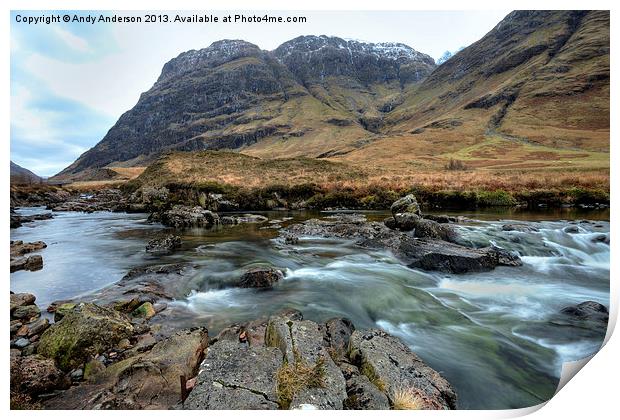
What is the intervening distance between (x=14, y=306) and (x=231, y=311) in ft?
12.3

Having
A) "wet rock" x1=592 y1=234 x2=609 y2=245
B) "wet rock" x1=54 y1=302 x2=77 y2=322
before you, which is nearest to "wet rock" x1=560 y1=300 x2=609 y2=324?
"wet rock" x1=592 y1=234 x2=609 y2=245

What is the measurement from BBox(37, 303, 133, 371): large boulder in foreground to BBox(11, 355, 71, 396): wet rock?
9.0 inches

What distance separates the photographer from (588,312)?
21.5 feet

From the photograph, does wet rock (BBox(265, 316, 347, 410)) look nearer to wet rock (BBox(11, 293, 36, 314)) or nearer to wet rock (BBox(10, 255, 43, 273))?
wet rock (BBox(11, 293, 36, 314))

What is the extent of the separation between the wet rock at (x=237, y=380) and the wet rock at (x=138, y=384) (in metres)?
0.43

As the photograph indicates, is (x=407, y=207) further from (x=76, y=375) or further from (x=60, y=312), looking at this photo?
(x=76, y=375)

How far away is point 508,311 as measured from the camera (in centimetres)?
711

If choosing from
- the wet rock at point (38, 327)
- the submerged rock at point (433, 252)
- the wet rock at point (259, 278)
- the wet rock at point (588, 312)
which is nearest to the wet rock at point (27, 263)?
the wet rock at point (38, 327)

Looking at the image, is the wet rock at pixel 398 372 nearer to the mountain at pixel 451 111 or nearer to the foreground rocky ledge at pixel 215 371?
the foreground rocky ledge at pixel 215 371

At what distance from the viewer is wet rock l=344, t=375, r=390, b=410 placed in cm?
361

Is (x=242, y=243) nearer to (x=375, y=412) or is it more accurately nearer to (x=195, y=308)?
(x=195, y=308)

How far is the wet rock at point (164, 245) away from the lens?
11.7 meters

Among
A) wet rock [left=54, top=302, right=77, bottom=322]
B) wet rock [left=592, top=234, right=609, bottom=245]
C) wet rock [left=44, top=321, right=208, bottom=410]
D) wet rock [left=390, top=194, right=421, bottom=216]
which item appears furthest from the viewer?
wet rock [left=390, top=194, right=421, bottom=216]
